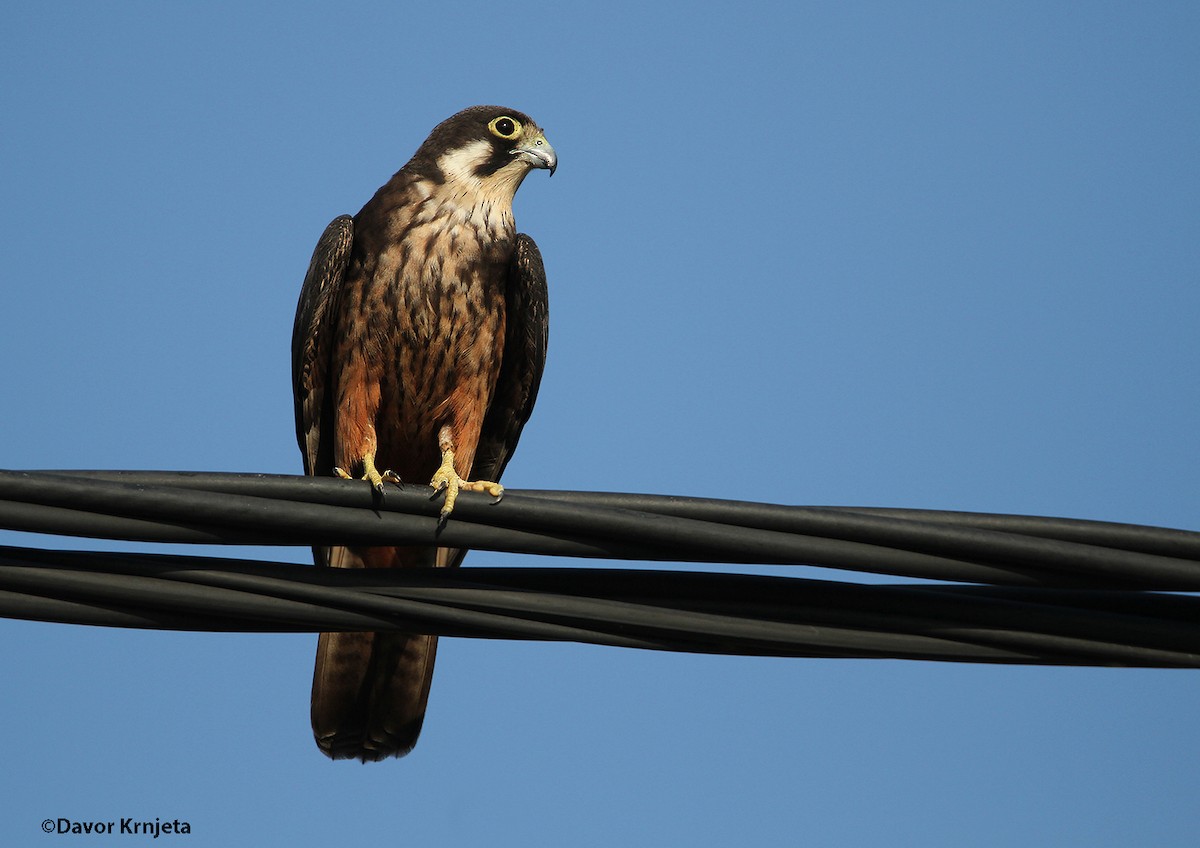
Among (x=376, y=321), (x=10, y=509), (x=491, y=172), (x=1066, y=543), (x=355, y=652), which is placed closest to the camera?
(x=10, y=509)

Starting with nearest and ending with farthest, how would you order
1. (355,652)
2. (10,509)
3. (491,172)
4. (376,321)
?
(10,509), (355,652), (376,321), (491,172)

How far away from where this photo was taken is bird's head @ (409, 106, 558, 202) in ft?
17.6

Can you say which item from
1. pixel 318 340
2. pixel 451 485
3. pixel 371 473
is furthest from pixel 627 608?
pixel 318 340

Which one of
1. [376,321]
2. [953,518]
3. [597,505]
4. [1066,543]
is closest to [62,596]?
[597,505]

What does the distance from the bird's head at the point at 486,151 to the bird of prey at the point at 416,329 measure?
13mm

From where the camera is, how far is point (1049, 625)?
2424 mm

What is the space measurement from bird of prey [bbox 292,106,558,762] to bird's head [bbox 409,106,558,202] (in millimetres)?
13

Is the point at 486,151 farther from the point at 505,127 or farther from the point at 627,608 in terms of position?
the point at 627,608

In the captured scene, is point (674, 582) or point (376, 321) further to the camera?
point (376, 321)

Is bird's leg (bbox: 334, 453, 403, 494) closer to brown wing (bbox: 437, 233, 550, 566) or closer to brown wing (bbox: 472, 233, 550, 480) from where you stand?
brown wing (bbox: 437, 233, 550, 566)

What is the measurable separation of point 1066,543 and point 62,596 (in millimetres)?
1854

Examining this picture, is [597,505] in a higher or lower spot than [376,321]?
lower

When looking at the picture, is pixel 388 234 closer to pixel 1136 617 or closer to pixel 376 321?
pixel 376 321

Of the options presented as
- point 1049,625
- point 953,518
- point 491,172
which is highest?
point 491,172
